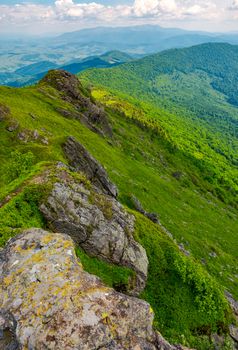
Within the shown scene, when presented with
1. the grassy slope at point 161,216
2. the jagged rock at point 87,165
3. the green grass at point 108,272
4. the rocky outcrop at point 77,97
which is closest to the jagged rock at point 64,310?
the grassy slope at point 161,216

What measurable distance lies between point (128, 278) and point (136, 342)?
40.4 feet

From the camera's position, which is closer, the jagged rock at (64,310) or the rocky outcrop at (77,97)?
the jagged rock at (64,310)

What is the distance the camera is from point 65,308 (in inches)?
554

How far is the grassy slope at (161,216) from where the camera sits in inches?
1067

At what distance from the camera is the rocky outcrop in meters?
122

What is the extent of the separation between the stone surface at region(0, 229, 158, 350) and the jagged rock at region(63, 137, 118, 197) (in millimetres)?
30116

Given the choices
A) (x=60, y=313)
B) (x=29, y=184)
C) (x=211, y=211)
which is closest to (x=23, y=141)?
(x=29, y=184)

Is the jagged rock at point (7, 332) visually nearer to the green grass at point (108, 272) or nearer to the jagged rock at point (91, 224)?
the green grass at point (108, 272)

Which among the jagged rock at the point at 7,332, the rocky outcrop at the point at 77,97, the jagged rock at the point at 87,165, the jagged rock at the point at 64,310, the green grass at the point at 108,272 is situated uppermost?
the jagged rock at the point at 64,310

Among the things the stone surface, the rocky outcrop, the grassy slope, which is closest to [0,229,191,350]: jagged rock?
the stone surface

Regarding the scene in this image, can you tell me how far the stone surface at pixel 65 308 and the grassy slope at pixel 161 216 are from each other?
5.43 metres

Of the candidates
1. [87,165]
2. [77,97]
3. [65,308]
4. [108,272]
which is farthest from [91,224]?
[77,97]

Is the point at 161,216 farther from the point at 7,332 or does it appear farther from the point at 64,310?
the point at 7,332

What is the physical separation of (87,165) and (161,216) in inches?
1119
